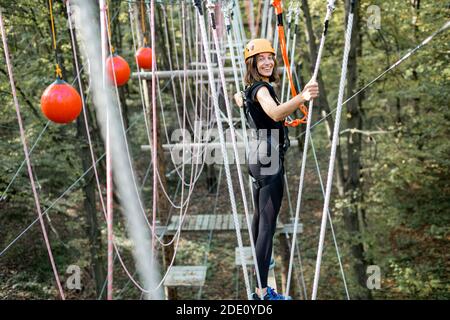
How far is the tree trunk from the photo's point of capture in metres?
6.70

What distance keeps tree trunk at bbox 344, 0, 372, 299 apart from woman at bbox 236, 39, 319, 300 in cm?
459

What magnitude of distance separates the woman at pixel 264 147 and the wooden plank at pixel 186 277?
2.57 meters

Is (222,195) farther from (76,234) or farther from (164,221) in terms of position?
(164,221)

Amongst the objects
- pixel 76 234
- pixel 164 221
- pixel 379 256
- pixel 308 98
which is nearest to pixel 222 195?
pixel 76 234

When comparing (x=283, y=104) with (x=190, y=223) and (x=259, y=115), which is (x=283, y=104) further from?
(x=190, y=223)

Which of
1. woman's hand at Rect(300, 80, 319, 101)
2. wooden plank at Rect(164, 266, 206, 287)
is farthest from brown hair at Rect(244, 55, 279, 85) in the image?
wooden plank at Rect(164, 266, 206, 287)

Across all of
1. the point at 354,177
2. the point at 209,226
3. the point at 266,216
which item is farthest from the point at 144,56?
the point at 354,177

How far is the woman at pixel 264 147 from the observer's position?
6.76 ft

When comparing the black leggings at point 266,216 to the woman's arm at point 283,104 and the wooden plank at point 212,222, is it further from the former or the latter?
the wooden plank at point 212,222

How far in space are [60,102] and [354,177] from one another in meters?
5.57

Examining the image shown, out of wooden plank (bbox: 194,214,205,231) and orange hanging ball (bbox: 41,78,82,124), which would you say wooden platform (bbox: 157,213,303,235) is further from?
orange hanging ball (bbox: 41,78,82,124)

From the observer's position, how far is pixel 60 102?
2.29 meters

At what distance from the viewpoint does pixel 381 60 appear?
724 cm
